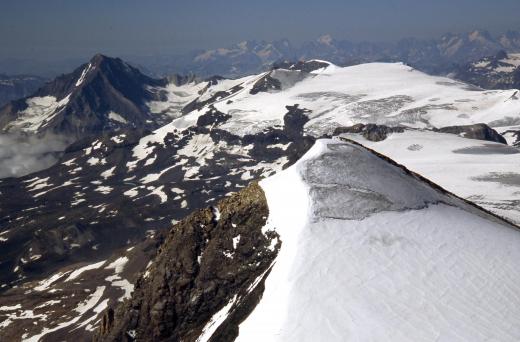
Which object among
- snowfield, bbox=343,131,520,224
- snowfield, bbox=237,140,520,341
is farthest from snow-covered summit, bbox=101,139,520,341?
snowfield, bbox=343,131,520,224

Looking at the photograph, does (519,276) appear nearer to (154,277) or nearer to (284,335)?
(284,335)

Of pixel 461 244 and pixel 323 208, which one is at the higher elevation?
pixel 323 208

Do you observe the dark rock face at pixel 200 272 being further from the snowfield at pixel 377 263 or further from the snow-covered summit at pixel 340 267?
the snowfield at pixel 377 263

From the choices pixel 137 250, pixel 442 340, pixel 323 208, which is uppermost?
pixel 323 208

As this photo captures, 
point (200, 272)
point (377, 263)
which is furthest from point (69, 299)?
point (377, 263)

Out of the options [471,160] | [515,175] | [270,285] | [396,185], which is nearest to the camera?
[270,285]

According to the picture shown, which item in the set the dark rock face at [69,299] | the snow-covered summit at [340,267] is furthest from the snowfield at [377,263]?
the dark rock face at [69,299]

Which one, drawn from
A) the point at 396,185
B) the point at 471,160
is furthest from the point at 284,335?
the point at 471,160
